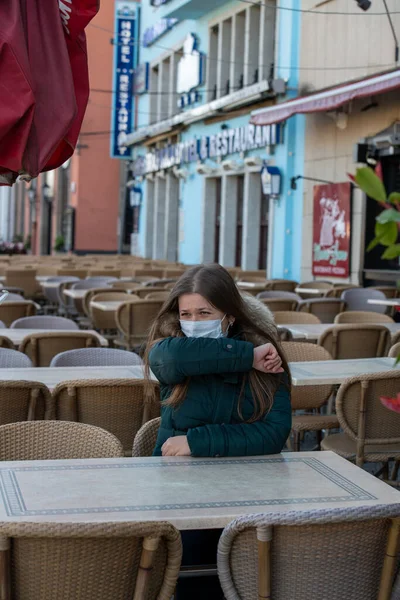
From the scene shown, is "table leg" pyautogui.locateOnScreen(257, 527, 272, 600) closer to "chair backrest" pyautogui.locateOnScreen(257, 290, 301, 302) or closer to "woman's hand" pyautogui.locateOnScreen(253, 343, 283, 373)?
"woman's hand" pyautogui.locateOnScreen(253, 343, 283, 373)

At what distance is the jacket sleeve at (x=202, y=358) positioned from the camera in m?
3.51

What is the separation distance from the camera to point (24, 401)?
4.62 metres

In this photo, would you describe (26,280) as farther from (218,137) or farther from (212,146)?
(212,146)

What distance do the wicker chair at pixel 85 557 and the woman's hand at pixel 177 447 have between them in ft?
2.90

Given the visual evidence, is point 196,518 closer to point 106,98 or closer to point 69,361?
point 69,361

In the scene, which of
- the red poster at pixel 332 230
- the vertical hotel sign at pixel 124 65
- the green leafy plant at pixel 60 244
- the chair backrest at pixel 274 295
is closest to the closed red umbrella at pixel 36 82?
the chair backrest at pixel 274 295

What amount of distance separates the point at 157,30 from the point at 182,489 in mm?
26004

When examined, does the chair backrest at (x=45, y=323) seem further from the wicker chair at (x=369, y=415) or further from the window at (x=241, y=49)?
the window at (x=241, y=49)

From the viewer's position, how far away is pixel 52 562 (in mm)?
2475

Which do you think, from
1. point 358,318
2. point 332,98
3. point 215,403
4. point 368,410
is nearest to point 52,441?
point 215,403

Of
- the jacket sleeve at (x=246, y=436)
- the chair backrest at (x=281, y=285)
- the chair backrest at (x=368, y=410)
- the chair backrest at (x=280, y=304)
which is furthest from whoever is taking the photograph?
the chair backrest at (x=281, y=285)

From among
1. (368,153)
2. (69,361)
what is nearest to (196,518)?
(69,361)

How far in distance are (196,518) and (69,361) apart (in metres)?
3.00

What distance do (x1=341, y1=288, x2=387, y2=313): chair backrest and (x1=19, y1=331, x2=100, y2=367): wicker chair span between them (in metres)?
5.63
